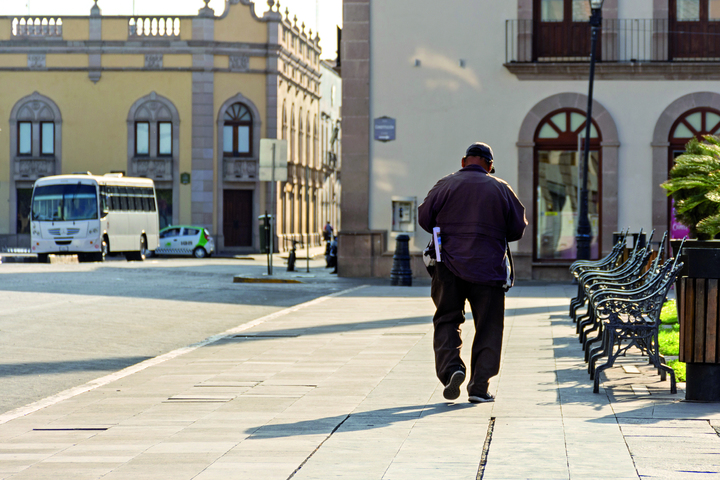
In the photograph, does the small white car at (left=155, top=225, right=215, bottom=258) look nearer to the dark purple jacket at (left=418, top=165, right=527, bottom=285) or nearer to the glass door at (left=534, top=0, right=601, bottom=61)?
the glass door at (left=534, top=0, right=601, bottom=61)

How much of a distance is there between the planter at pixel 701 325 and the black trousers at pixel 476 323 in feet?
4.09

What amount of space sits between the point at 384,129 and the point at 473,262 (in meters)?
17.7

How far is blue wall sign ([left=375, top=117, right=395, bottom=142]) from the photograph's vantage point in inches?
979

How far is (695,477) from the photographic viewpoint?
4.98 metres

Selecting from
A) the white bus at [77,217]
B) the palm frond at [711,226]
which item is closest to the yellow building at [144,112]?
the white bus at [77,217]

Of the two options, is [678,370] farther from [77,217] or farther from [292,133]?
[292,133]

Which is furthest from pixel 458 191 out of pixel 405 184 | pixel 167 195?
pixel 167 195

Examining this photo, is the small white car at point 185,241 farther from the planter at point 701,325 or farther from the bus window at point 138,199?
the planter at point 701,325

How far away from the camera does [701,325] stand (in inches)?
289

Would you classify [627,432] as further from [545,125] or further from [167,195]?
[167,195]

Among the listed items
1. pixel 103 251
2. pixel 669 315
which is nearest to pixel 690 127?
pixel 669 315

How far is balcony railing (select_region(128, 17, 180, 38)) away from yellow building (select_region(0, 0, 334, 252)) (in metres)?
0.05

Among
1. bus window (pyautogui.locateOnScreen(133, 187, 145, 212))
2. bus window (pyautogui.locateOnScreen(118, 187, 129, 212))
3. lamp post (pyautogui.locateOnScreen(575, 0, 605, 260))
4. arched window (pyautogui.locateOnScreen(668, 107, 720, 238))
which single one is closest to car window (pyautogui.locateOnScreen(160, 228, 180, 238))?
bus window (pyautogui.locateOnScreen(133, 187, 145, 212))

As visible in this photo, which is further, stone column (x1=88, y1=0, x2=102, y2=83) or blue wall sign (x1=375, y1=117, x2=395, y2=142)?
stone column (x1=88, y1=0, x2=102, y2=83)
